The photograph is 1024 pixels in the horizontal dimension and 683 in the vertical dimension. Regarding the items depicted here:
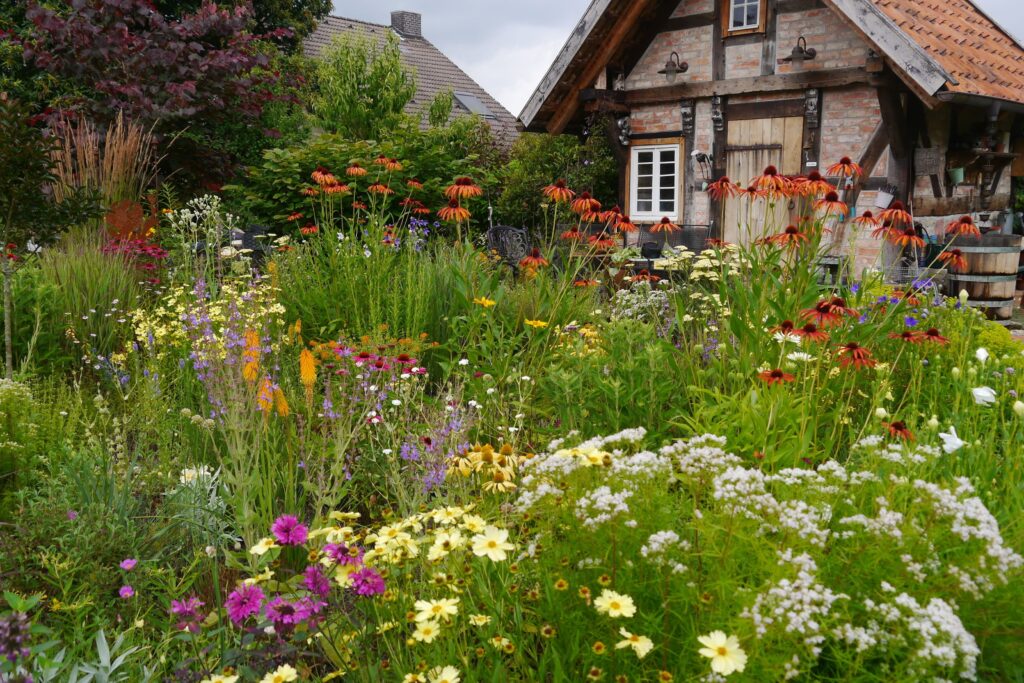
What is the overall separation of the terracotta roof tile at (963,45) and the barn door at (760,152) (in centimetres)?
178

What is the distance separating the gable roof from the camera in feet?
31.0

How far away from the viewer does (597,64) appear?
41.9 feet

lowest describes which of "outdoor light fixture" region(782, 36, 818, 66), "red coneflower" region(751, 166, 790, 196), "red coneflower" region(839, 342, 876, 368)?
"red coneflower" region(839, 342, 876, 368)

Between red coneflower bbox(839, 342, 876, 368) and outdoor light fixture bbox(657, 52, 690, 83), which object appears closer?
red coneflower bbox(839, 342, 876, 368)

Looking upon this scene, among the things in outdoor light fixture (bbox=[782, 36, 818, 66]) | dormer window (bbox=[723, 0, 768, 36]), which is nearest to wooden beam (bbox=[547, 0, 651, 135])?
dormer window (bbox=[723, 0, 768, 36])

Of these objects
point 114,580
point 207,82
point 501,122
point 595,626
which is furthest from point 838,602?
point 501,122

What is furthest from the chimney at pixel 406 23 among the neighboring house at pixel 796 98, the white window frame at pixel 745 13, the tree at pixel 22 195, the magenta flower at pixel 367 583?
the magenta flower at pixel 367 583

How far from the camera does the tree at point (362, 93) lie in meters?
16.6

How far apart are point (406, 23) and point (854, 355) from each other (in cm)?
2835

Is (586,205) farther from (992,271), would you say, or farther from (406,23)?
(406,23)

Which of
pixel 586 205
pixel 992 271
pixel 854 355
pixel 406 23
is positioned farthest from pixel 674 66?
pixel 406 23

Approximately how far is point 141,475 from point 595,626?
224 centimetres

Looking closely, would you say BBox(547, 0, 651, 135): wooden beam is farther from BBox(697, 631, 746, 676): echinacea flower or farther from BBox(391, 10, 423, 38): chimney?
BBox(391, 10, 423, 38): chimney

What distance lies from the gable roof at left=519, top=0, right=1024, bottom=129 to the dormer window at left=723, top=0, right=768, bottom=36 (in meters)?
1.05
